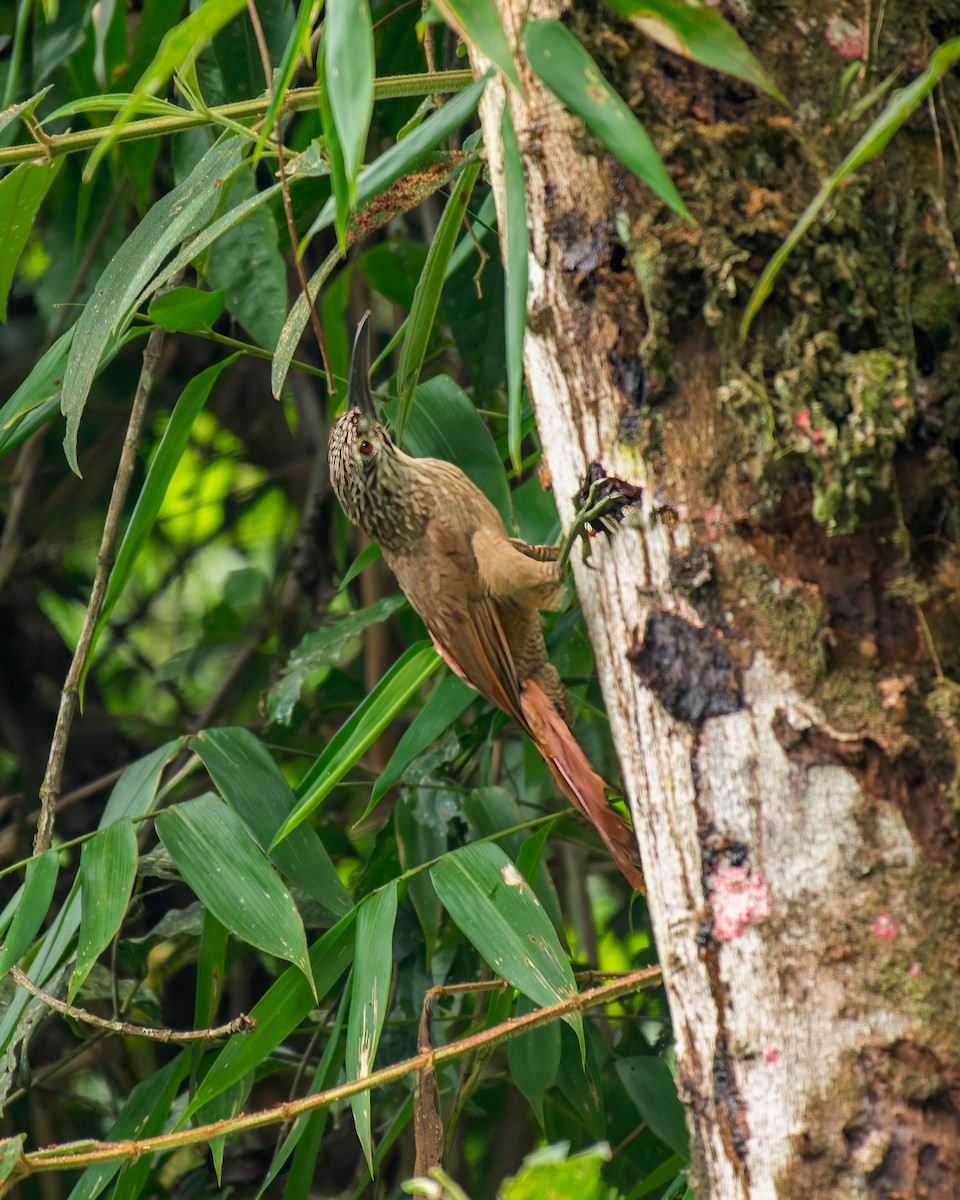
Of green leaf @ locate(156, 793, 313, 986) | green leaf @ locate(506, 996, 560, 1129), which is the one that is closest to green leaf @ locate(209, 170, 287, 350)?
green leaf @ locate(156, 793, 313, 986)

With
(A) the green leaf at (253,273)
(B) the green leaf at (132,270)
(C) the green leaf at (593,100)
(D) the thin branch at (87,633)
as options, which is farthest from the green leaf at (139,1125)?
(C) the green leaf at (593,100)

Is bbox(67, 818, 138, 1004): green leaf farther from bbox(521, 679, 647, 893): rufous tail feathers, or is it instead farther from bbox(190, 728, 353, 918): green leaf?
bbox(521, 679, 647, 893): rufous tail feathers

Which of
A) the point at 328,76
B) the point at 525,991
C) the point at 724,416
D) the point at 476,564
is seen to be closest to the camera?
the point at 328,76

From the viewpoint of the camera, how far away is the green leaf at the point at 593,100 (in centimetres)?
109

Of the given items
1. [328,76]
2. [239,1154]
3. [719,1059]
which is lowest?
[239,1154]

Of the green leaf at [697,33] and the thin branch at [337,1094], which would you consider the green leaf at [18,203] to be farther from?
the thin branch at [337,1094]

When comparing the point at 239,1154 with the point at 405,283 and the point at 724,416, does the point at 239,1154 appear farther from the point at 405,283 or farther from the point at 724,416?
the point at 724,416

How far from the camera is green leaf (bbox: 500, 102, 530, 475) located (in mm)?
1155

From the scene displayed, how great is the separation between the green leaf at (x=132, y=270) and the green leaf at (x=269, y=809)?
597 millimetres

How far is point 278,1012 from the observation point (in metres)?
1.98

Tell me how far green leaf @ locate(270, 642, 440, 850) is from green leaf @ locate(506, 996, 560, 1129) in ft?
1.80

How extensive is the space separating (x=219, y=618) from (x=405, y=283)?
1.51 meters

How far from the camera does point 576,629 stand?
2.58 meters

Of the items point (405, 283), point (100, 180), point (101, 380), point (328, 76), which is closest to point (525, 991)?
point (328, 76)
